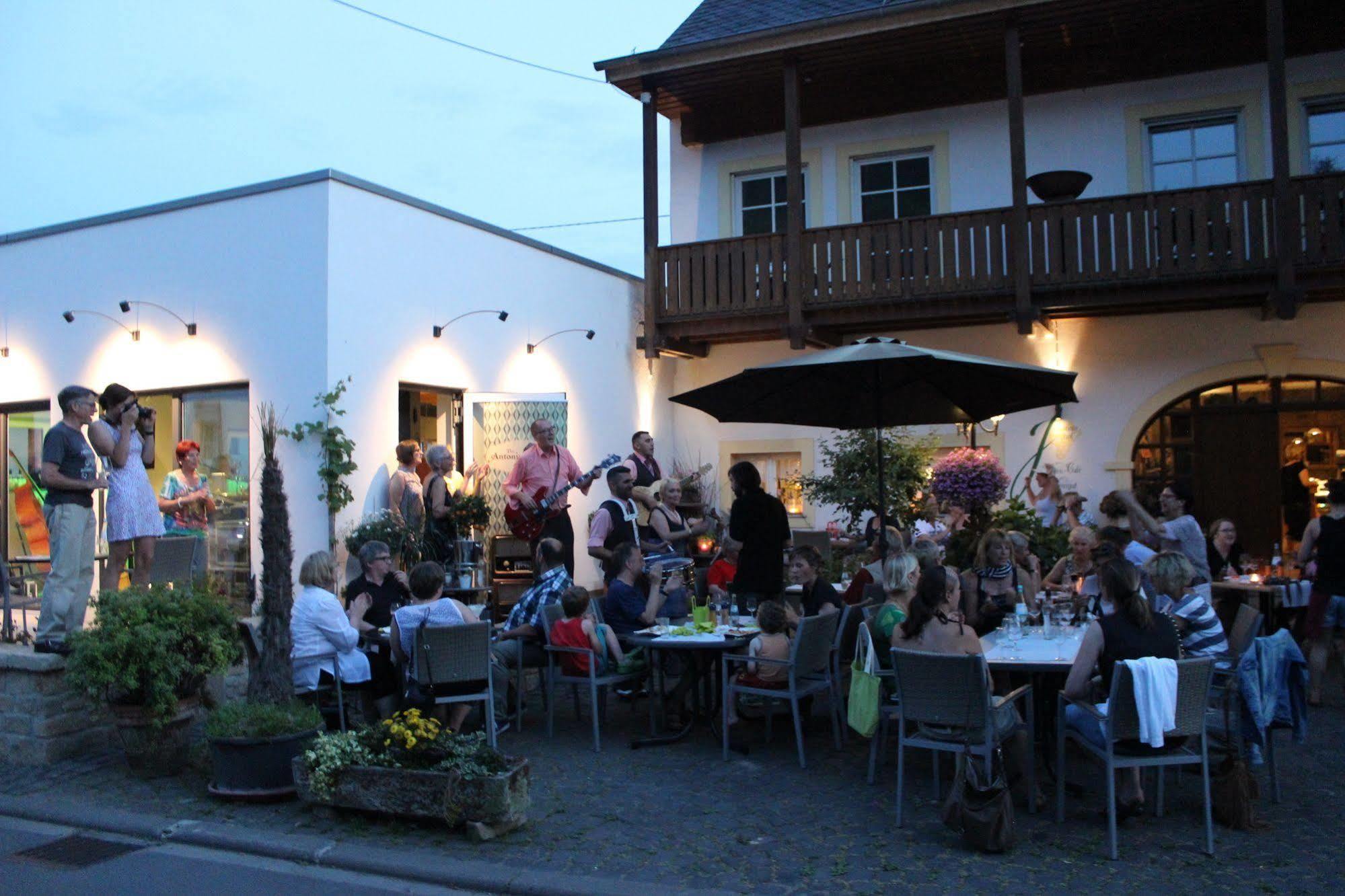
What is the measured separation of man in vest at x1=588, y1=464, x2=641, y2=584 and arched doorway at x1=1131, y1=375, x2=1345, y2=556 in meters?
6.76

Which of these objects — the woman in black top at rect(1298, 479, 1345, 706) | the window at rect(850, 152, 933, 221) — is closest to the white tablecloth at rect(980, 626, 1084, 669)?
the woman in black top at rect(1298, 479, 1345, 706)

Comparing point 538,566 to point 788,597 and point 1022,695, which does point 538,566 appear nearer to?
point 788,597

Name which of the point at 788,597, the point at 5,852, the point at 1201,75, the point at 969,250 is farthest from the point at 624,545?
the point at 1201,75

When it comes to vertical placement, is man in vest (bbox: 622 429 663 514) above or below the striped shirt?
above

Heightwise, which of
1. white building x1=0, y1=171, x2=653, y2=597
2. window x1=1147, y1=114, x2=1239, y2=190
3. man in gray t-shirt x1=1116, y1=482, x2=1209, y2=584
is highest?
window x1=1147, y1=114, x2=1239, y2=190

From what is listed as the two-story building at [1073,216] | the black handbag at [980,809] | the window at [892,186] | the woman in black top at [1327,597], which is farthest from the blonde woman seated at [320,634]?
the window at [892,186]

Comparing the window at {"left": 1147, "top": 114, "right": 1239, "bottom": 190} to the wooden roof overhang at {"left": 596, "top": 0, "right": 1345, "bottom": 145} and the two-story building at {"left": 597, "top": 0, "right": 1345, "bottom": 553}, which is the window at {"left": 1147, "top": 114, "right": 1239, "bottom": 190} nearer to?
the two-story building at {"left": 597, "top": 0, "right": 1345, "bottom": 553}

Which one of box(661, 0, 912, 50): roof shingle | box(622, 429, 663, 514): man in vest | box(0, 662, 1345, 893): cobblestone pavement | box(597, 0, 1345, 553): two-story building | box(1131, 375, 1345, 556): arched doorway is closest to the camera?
box(0, 662, 1345, 893): cobblestone pavement

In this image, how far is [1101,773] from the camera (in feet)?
20.5

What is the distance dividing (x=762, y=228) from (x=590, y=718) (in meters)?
8.68

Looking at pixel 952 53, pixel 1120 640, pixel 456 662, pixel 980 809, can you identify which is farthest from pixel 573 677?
pixel 952 53

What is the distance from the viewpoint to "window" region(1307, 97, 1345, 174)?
12.5 m

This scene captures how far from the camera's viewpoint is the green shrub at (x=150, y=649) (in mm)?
6258

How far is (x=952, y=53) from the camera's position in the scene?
12812 mm
